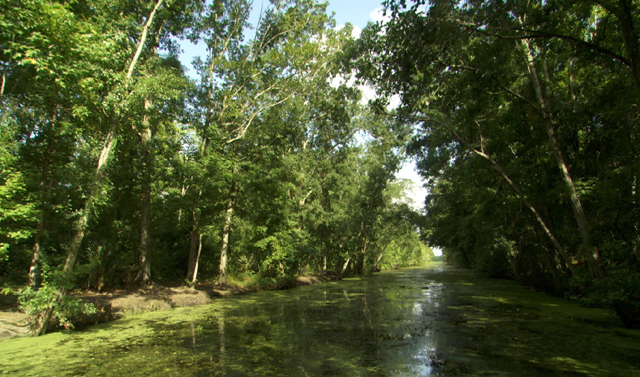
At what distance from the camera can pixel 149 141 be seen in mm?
12883

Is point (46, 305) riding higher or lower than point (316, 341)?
higher

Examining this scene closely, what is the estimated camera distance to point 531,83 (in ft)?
31.6

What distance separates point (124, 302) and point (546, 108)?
13129 millimetres

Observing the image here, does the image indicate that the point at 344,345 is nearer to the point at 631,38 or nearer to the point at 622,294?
the point at 622,294

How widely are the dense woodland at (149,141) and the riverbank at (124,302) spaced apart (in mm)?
592

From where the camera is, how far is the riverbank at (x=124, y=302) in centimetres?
676

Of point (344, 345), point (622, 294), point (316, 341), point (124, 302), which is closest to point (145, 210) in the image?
point (124, 302)

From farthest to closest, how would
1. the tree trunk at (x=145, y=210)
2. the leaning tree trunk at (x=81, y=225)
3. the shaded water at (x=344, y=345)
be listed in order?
the tree trunk at (x=145, y=210)
the leaning tree trunk at (x=81, y=225)
the shaded water at (x=344, y=345)

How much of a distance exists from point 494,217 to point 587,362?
8.92 metres

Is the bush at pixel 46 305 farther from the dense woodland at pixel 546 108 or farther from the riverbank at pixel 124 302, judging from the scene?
the dense woodland at pixel 546 108

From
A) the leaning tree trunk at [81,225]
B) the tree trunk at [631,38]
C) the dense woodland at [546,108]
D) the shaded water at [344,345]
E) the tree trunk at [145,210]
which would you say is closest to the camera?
the shaded water at [344,345]

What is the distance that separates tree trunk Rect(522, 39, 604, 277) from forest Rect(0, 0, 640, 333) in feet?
0.20

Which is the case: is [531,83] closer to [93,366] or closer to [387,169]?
[93,366]

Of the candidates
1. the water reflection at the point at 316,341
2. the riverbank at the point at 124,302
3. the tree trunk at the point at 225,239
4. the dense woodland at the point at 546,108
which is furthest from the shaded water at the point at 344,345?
the tree trunk at the point at 225,239
